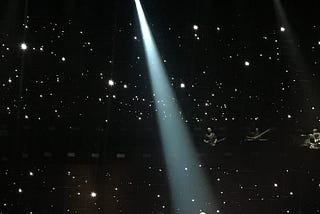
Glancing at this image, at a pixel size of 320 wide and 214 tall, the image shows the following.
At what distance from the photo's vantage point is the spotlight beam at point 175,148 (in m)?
1.06

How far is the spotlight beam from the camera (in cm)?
106

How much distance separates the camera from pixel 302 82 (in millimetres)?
1075

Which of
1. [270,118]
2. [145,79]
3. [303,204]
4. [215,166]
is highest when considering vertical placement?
[145,79]

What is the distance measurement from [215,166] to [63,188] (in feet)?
1.66

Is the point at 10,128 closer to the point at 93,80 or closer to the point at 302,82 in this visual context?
the point at 93,80

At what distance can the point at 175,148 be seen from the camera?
1.06 meters

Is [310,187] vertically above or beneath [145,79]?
beneath

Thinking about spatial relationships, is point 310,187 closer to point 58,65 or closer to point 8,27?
point 58,65

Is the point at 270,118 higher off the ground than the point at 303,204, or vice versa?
the point at 270,118

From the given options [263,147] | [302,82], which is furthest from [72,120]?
[302,82]

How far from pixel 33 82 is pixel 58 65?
0.10m

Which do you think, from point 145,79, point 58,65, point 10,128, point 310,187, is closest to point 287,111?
point 310,187

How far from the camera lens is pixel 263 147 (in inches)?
41.4

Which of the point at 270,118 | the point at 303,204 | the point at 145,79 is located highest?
the point at 145,79
